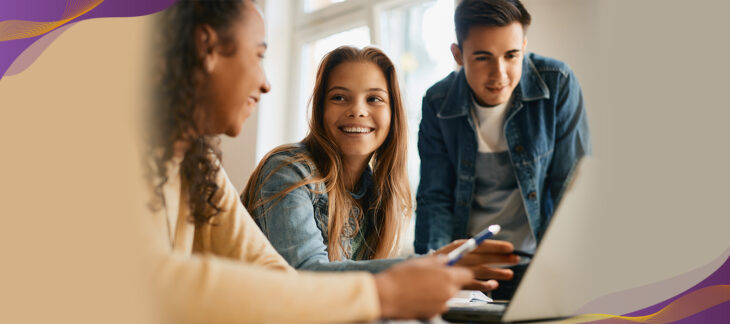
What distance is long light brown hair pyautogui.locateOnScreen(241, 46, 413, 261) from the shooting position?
1.02 m

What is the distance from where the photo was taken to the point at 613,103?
0.91 meters

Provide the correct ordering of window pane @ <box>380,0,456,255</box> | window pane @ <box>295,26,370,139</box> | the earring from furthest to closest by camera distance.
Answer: window pane @ <box>295,26,370,139</box>
window pane @ <box>380,0,456,255</box>
the earring

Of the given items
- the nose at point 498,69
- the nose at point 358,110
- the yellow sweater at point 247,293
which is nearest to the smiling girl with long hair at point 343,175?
the nose at point 358,110

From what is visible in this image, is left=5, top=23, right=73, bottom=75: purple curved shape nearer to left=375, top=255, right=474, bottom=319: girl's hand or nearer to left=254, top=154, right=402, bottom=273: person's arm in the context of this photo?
left=375, top=255, right=474, bottom=319: girl's hand

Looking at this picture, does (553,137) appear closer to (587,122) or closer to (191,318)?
(587,122)

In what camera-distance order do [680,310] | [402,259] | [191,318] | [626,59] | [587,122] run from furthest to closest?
[587,122], [626,59], [402,259], [680,310], [191,318]

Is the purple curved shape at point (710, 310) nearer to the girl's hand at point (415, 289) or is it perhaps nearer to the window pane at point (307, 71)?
the girl's hand at point (415, 289)

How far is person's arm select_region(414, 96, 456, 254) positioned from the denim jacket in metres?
0.32

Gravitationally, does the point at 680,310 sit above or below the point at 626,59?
below

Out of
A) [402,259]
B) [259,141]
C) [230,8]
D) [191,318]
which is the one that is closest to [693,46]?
[402,259]

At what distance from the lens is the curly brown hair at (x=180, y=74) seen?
0.45 metres

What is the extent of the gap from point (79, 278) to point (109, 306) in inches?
1.2

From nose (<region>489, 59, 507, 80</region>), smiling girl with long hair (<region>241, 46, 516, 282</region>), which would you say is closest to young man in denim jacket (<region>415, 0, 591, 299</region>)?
nose (<region>489, 59, 507, 80</region>)

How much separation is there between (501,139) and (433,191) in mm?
206
